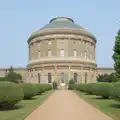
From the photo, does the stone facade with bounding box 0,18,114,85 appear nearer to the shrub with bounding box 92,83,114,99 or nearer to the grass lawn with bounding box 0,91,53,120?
the shrub with bounding box 92,83,114,99

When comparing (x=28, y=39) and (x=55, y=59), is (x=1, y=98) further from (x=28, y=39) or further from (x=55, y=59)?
(x=28, y=39)

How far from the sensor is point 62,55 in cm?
7912

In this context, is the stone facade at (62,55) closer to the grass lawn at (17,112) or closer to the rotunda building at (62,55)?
the rotunda building at (62,55)

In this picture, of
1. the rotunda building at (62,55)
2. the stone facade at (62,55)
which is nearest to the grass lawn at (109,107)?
the rotunda building at (62,55)

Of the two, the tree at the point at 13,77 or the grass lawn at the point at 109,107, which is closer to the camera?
the grass lawn at the point at 109,107

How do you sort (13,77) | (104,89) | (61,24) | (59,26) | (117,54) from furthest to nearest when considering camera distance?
(61,24) < (59,26) < (13,77) < (117,54) < (104,89)

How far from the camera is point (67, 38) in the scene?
260 feet

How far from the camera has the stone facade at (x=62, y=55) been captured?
77000mm

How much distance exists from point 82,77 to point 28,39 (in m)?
21.2

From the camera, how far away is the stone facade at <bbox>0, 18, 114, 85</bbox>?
77.0 meters

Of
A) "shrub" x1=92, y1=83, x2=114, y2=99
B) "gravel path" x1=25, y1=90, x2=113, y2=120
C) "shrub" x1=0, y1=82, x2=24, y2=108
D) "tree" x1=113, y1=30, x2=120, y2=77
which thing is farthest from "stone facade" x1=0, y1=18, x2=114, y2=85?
"shrub" x1=0, y1=82, x2=24, y2=108

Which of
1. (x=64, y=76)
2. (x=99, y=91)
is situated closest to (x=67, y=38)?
(x=64, y=76)

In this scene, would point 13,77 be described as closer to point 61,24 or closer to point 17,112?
point 61,24

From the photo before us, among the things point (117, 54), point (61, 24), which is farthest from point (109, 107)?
point (61, 24)
